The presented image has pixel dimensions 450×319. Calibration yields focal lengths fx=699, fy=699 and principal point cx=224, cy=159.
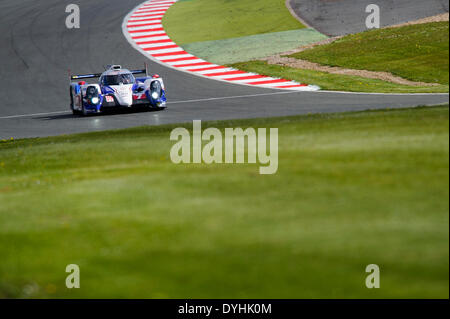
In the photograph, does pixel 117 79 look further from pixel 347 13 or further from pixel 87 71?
pixel 347 13

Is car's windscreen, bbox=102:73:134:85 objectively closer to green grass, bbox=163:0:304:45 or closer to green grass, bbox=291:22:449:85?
green grass, bbox=291:22:449:85

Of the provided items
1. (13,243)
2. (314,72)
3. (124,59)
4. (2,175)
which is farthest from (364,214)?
(124,59)

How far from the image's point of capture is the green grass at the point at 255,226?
19.0 ft

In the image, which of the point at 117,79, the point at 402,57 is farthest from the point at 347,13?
the point at 402,57

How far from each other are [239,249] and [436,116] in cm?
457

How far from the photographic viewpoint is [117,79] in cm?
2369

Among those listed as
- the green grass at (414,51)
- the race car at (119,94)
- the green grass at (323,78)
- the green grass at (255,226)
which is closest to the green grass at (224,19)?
the green grass at (323,78)

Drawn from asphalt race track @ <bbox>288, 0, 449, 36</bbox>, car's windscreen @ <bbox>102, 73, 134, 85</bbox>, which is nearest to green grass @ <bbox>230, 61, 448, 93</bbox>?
asphalt race track @ <bbox>288, 0, 449, 36</bbox>

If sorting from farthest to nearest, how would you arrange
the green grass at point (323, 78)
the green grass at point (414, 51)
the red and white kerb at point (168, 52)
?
1. the red and white kerb at point (168, 52)
2. the green grass at point (323, 78)
3. the green grass at point (414, 51)

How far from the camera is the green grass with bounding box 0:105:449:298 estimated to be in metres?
5.80

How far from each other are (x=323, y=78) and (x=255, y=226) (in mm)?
19671

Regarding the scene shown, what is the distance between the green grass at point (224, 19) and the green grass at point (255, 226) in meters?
27.1

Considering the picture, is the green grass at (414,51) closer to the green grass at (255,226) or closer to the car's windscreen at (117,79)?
the green grass at (255,226)

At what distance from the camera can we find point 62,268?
6.74 metres
